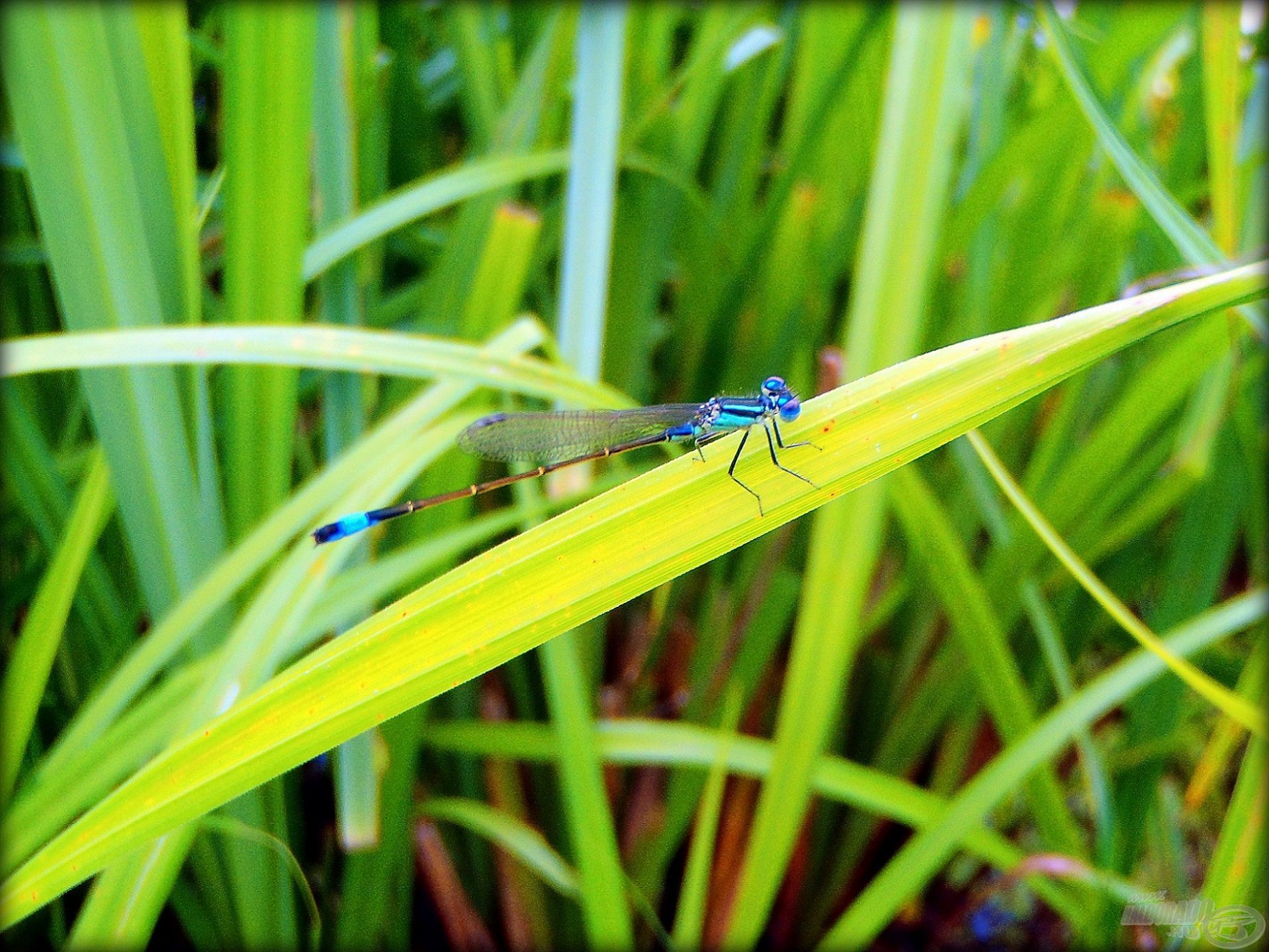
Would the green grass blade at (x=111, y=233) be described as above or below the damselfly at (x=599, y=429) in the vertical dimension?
above

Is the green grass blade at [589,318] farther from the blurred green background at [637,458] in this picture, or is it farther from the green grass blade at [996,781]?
the green grass blade at [996,781]

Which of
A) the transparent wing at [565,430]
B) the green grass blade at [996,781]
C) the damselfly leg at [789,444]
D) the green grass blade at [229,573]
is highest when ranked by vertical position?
the transparent wing at [565,430]

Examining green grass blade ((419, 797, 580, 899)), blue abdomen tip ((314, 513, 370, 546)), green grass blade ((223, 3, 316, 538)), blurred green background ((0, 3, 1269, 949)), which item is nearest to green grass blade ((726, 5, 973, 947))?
blurred green background ((0, 3, 1269, 949))

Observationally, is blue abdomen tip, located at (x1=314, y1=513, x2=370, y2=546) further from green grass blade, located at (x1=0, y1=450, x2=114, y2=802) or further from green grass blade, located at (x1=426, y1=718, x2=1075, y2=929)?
green grass blade, located at (x1=426, y1=718, x2=1075, y2=929)

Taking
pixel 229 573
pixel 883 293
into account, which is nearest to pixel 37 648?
pixel 229 573

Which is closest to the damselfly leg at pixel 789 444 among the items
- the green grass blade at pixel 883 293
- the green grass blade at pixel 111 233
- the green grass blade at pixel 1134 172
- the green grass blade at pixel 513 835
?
the green grass blade at pixel 883 293

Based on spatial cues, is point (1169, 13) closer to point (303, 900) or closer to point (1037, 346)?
point (1037, 346)
